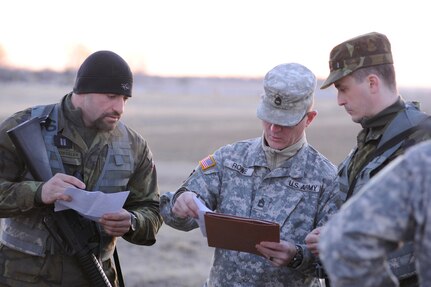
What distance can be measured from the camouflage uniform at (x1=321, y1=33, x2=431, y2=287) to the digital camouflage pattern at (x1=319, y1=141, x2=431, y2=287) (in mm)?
1039

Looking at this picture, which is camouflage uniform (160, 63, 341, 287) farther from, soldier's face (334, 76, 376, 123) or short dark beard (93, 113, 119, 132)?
short dark beard (93, 113, 119, 132)

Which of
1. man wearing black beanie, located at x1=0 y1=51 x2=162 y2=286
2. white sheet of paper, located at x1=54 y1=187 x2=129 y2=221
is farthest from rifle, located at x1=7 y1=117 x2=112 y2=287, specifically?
white sheet of paper, located at x1=54 y1=187 x2=129 y2=221

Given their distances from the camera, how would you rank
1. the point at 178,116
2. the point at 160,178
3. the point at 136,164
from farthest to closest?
1. the point at 178,116
2. the point at 160,178
3. the point at 136,164

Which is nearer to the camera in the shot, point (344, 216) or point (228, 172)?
point (344, 216)

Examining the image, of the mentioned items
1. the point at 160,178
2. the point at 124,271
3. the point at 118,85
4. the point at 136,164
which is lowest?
the point at 160,178

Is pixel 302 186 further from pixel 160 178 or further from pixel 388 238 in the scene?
pixel 160 178

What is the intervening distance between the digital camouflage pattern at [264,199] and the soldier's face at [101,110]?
0.63 metres

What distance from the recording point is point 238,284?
4.06 m

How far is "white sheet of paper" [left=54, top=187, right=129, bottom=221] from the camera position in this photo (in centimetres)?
413

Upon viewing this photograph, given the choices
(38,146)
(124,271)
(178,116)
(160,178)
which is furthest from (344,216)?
(178,116)

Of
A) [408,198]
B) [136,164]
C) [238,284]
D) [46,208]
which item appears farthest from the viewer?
[136,164]

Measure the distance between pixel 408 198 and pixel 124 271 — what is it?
21.3ft

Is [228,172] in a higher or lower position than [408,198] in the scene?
lower

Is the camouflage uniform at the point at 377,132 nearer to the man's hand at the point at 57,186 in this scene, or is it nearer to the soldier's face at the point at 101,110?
the soldier's face at the point at 101,110
